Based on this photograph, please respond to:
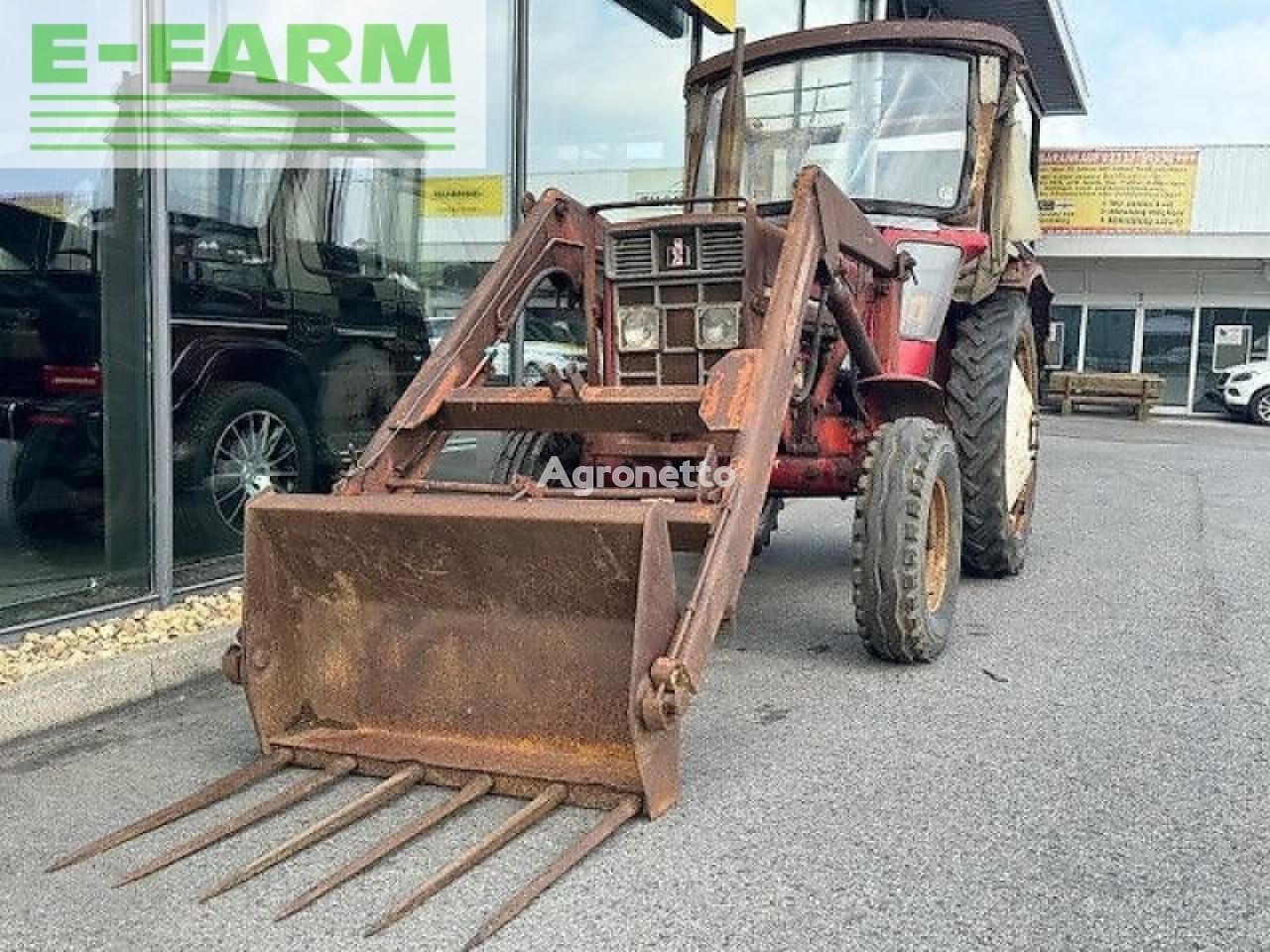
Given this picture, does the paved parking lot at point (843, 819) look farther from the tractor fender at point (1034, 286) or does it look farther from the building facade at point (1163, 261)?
the building facade at point (1163, 261)

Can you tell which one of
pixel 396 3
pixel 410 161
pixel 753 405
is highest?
pixel 396 3

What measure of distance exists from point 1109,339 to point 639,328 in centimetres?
2317

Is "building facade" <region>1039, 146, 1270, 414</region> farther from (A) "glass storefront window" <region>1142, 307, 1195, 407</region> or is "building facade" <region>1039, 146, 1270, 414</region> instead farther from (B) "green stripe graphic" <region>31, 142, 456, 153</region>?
(B) "green stripe graphic" <region>31, 142, 456, 153</region>

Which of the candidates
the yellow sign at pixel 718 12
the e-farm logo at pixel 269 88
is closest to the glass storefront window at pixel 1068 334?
the yellow sign at pixel 718 12

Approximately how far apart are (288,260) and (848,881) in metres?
4.99

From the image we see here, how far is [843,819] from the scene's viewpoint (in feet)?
11.4

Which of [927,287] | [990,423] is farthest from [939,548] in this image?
[927,287]

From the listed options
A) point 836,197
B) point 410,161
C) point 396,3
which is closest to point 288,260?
point 410,161

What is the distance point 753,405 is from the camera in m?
4.03

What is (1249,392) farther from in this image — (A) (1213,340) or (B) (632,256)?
(B) (632,256)

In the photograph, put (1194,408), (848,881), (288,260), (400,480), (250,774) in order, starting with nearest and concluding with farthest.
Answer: (848,881) < (250,774) < (400,480) < (288,260) < (1194,408)

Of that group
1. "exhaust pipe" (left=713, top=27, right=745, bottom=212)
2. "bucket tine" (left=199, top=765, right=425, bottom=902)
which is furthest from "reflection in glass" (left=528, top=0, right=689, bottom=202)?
"bucket tine" (left=199, top=765, right=425, bottom=902)

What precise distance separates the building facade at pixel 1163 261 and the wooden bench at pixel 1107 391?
2.17 ft

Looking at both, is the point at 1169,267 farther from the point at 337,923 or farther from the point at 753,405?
the point at 337,923
